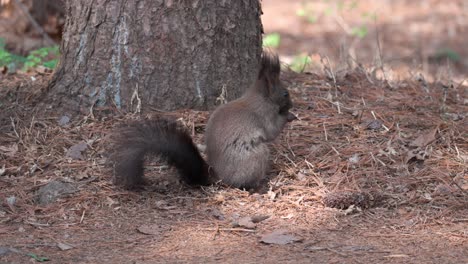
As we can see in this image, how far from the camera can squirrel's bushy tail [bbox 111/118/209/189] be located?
4629mm

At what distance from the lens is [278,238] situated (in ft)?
14.0

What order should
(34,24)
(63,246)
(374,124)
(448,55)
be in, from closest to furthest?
(63,246)
(374,124)
(34,24)
(448,55)

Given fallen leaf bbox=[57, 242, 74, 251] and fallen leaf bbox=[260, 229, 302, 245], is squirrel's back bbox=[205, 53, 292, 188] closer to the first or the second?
fallen leaf bbox=[260, 229, 302, 245]

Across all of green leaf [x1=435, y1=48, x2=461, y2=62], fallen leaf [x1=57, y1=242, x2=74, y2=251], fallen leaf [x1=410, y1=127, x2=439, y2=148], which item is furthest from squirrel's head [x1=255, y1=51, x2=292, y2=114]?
green leaf [x1=435, y1=48, x2=461, y2=62]

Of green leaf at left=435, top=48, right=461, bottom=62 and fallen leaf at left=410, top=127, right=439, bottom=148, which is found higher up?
fallen leaf at left=410, top=127, right=439, bottom=148

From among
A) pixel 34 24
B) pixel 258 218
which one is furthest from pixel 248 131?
pixel 34 24

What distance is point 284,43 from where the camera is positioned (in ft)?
43.7

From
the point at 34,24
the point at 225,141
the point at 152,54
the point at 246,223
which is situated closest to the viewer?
the point at 246,223

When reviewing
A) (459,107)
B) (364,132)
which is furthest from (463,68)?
(364,132)

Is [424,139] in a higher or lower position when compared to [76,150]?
higher

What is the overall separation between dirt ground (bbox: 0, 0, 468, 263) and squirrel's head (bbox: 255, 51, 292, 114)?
1.20 ft

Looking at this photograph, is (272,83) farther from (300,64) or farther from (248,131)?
(300,64)

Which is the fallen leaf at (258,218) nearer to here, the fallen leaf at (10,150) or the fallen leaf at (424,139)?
the fallen leaf at (424,139)

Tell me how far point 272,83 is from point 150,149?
42.4 inches
